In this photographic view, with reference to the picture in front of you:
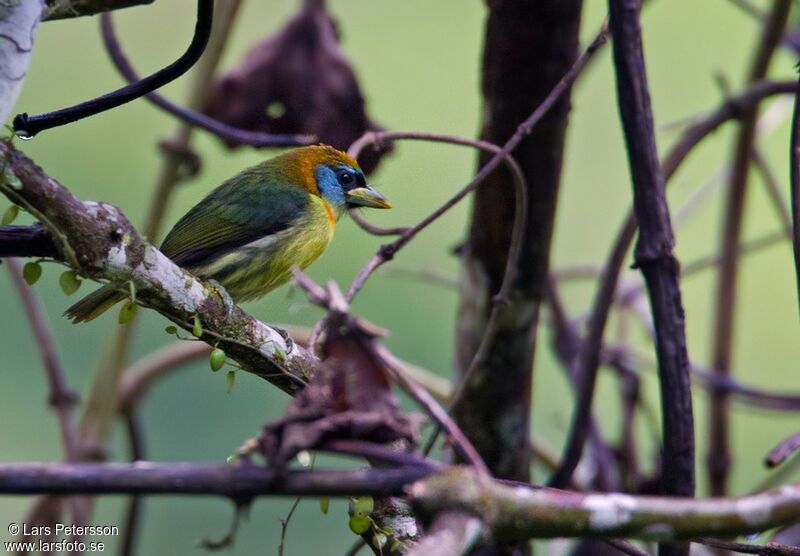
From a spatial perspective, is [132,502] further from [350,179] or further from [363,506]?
[363,506]

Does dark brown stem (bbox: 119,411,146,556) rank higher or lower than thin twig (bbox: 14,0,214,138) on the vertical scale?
lower

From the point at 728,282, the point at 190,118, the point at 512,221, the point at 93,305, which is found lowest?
the point at 93,305

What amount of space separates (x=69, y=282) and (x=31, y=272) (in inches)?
2.7

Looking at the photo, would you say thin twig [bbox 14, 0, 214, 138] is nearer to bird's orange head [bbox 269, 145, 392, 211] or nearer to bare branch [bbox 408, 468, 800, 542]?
bare branch [bbox 408, 468, 800, 542]

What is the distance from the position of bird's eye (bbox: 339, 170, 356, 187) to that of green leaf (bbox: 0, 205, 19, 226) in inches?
90.3

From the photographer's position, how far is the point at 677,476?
1752mm

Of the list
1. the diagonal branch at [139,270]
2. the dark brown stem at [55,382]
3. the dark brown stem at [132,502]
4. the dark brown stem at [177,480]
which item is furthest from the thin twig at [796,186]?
the dark brown stem at [55,382]

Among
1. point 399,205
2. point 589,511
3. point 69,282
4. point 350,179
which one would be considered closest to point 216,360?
point 69,282

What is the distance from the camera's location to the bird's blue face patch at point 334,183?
3859mm

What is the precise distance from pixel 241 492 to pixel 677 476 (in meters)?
0.91

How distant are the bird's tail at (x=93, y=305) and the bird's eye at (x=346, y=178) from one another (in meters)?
1.20

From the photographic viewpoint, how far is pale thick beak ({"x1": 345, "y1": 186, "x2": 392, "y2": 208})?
3.90 m

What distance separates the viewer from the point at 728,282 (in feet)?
12.5

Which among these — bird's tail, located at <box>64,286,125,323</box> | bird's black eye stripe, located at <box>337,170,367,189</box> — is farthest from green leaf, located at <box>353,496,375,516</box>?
bird's black eye stripe, located at <box>337,170,367,189</box>
